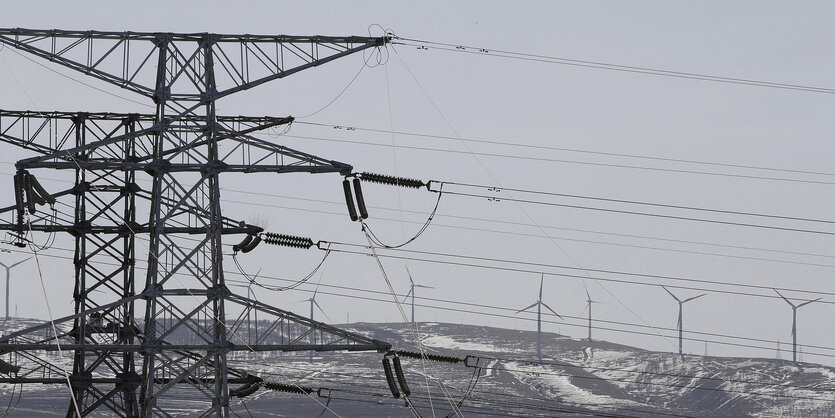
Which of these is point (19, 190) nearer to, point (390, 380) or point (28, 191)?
point (28, 191)

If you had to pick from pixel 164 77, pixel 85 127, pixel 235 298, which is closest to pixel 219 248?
pixel 235 298

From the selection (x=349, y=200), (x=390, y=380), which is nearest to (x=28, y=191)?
(x=349, y=200)

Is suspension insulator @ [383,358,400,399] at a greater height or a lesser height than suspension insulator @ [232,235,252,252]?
lesser

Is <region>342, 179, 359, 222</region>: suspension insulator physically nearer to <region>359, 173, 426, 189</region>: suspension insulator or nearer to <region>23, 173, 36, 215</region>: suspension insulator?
<region>359, 173, 426, 189</region>: suspension insulator

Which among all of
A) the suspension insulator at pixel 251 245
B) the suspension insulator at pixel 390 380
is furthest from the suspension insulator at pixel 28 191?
the suspension insulator at pixel 390 380

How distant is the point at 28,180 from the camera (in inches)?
1656

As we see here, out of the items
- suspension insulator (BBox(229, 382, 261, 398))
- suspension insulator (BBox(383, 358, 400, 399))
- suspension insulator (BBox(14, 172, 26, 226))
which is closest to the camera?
suspension insulator (BBox(14, 172, 26, 226))

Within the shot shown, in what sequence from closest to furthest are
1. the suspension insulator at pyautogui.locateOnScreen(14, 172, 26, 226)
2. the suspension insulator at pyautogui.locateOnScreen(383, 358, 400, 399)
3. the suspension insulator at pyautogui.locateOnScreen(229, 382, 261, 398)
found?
the suspension insulator at pyautogui.locateOnScreen(14, 172, 26, 226)
the suspension insulator at pyautogui.locateOnScreen(383, 358, 400, 399)
the suspension insulator at pyautogui.locateOnScreen(229, 382, 261, 398)

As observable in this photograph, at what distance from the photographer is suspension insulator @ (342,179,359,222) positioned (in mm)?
43688

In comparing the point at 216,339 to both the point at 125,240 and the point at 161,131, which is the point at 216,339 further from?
the point at 125,240

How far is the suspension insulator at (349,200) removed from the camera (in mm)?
43688

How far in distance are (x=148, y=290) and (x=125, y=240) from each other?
629 inches

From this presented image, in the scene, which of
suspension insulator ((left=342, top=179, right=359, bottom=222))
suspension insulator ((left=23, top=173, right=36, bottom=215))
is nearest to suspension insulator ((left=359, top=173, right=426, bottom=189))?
suspension insulator ((left=342, top=179, right=359, bottom=222))

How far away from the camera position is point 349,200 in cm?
4419
